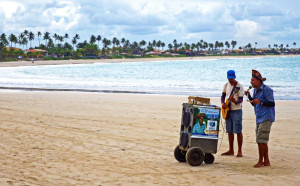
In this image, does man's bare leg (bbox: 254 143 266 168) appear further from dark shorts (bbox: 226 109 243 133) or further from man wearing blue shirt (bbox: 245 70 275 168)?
dark shorts (bbox: 226 109 243 133)

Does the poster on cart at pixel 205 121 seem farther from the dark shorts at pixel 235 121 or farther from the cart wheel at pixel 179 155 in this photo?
the dark shorts at pixel 235 121

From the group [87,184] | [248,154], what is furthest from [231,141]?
[87,184]

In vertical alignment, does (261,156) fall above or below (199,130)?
below

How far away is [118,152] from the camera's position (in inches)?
285

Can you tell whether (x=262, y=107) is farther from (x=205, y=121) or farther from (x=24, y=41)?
(x=24, y=41)

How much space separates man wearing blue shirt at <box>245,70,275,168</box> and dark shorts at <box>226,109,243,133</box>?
75 centimetres

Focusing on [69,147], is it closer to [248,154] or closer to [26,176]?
[26,176]

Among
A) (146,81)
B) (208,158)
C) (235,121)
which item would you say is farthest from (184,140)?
(146,81)

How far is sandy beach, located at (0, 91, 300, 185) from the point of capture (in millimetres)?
5609

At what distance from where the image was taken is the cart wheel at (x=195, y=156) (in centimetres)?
643

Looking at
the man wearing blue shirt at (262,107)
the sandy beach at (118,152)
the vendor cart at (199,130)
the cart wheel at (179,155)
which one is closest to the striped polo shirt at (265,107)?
the man wearing blue shirt at (262,107)

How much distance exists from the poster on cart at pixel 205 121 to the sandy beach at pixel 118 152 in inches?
20.4

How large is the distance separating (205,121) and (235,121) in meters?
0.84

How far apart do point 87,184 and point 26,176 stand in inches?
35.4
